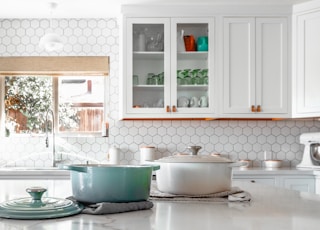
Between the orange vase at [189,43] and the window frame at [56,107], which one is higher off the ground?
the orange vase at [189,43]

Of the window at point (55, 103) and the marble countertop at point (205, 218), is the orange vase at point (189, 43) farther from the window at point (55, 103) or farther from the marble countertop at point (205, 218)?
the marble countertop at point (205, 218)

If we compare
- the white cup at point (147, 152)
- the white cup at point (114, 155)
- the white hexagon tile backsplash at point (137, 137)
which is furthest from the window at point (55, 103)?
the white cup at point (147, 152)

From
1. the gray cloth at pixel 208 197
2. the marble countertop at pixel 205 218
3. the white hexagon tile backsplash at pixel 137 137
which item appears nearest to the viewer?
the marble countertop at pixel 205 218

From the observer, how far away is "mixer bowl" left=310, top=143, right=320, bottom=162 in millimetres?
4045

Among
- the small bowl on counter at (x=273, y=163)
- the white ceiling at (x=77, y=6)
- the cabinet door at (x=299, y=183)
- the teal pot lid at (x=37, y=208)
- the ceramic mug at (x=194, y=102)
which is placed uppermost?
the white ceiling at (x=77, y=6)

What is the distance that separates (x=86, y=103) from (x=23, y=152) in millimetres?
733

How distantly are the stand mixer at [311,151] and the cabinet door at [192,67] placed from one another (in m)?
0.85

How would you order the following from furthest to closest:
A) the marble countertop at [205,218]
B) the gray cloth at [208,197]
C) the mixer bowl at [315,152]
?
1. the mixer bowl at [315,152]
2. the gray cloth at [208,197]
3. the marble countertop at [205,218]

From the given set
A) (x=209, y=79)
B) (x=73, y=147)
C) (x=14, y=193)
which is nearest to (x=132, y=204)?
(x=14, y=193)

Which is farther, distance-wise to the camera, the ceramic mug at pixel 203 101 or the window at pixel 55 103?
the window at pixel 55 103

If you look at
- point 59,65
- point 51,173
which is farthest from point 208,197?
point 59,65

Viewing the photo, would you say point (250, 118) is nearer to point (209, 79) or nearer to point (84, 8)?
point (209, 79)

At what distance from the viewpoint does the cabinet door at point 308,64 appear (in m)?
3.96

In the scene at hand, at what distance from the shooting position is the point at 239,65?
13.4 feet
